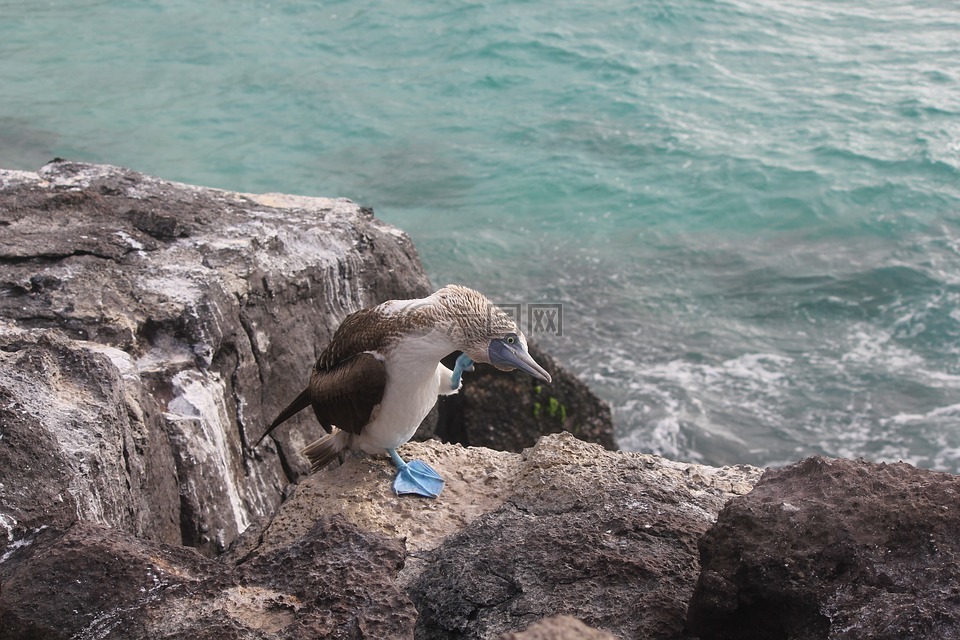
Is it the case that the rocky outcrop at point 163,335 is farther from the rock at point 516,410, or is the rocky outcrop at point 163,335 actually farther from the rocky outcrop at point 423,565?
the rock at point 516,410

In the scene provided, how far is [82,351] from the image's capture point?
3477mm

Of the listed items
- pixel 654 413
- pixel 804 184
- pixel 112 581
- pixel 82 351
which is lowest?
pixel 654 413

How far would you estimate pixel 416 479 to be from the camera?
3754mm

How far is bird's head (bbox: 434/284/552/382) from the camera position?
11.6 ft

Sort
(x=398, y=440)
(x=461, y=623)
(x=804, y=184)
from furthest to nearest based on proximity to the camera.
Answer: (x=804, y=184)
(x=398, y=440)
(x=461, y=623)

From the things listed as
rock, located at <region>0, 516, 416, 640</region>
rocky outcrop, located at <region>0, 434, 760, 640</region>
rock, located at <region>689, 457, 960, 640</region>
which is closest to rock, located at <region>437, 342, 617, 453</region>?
rocky outcrop, located at <region>0, 434, 760, 640</region>

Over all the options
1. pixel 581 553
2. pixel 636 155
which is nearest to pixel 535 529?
pixel 581 553

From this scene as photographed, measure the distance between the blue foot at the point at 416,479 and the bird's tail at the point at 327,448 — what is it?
0.27 metres

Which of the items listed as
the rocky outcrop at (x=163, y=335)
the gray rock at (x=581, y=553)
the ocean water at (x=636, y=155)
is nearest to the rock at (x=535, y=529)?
the gray rock at (x=581, y=553)

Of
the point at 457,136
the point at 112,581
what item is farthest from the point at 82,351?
the point at 457,136

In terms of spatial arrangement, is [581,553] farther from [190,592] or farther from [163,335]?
[163,335]

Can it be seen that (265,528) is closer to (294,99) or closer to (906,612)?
(906,612)

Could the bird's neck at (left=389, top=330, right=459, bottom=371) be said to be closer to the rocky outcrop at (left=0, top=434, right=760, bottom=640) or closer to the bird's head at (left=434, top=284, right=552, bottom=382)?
the bird's head at (left=434, top=284, right=552, bottom=382)

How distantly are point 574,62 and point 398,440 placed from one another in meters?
12.5
